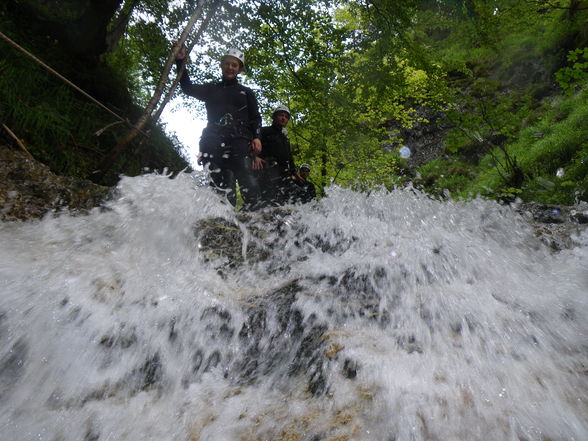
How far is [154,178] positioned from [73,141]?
1.98m

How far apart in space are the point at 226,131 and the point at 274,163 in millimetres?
1608

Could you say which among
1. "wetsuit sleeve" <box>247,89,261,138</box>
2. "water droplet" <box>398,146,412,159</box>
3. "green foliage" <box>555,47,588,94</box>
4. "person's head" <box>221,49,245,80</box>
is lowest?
"wetsuit sleeve" <box>247,89,261,138</box>

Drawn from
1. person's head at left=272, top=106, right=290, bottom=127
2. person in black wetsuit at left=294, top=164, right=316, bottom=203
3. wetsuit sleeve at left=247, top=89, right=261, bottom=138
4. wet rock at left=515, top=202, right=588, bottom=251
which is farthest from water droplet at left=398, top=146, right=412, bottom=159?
wetsuit sleeve at left=247, top=89, right=261, bottom=138

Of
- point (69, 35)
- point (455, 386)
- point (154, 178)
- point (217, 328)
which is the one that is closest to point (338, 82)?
point (154, 178)

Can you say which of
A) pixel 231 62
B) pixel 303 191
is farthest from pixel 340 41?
pixel 303 191

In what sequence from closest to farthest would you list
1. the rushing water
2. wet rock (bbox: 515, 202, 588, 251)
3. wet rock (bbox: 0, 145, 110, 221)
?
the rushing water
wet rock (bbox: 0, 145, 110, 221)
wet rock (bbox: 515, 202, 588, 251)

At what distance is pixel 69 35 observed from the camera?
19.3 ft

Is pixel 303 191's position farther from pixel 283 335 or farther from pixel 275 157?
pixel 283 335

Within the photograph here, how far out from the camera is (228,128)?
184 inches

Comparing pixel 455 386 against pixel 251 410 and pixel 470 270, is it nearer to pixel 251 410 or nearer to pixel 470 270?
pixel 251 410

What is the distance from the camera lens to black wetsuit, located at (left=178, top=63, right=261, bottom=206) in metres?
4.63

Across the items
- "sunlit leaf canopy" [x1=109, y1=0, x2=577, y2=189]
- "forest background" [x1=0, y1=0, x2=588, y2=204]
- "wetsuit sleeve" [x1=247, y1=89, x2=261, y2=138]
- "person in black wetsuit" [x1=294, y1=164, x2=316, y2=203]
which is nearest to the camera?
"forest background" [x1=0, y1=0, x2=588, y2=204]

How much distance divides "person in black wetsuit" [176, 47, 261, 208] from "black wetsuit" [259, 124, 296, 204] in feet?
3.95

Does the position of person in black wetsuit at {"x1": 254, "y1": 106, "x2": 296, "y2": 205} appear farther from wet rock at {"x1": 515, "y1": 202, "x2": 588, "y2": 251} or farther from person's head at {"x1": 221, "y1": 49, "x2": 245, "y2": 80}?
wet rock at {"x1": 515, "y1": 202, "x2": 588, "y2": 251}
